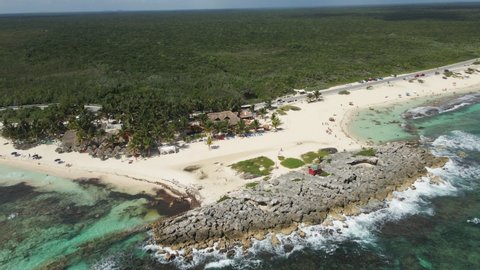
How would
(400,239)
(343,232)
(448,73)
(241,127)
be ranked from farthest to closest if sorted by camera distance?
(448,73) → (241,127) → (343,232) → (400,239)

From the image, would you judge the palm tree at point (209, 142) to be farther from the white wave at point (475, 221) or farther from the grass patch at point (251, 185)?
the white wave at point (475, 221)

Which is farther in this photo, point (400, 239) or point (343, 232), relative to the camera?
→ point (343, 232)

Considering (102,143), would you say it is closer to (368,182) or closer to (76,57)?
(368,182)

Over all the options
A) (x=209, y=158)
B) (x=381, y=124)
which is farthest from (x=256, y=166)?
(x=381, y=124)

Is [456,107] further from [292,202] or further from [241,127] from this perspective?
[292,202]

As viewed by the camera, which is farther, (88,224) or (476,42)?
(476,42)

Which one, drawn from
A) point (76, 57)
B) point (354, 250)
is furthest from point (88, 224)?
point (76, 57)
